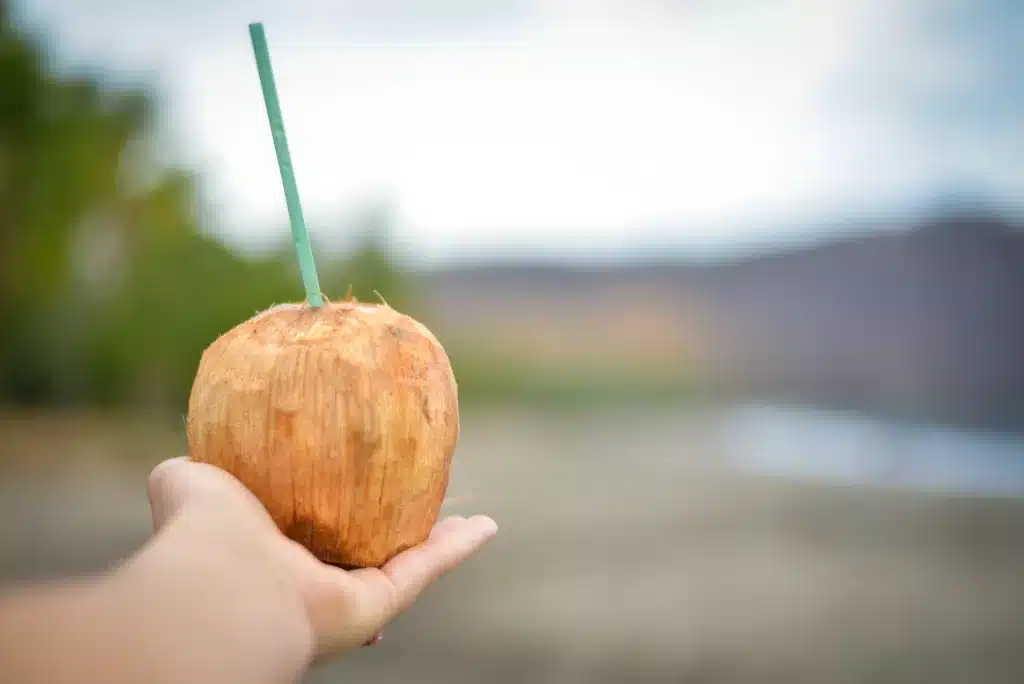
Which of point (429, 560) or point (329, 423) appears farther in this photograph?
point (429, 560)

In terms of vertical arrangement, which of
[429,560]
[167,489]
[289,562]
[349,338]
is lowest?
[429,560]

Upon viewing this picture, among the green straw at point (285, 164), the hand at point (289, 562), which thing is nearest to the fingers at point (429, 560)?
the hand at point (289, 562)

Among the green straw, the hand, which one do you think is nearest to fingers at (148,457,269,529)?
the hand

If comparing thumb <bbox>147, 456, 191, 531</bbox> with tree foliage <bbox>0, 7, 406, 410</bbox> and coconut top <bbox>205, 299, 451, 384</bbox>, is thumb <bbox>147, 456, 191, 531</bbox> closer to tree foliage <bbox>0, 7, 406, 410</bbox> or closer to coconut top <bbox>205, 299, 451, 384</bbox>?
coconut top <bbox>205, 299, 451, 384</bbox>

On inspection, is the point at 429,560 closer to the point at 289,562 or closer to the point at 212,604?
the point at 289,562

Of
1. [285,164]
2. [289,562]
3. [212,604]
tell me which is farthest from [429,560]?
[285,164]
